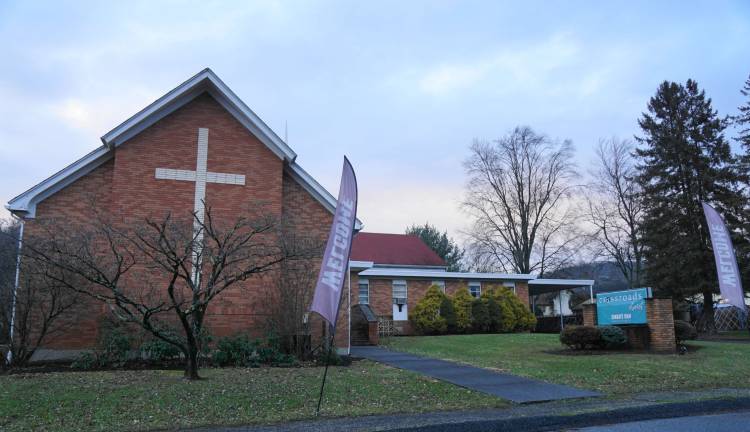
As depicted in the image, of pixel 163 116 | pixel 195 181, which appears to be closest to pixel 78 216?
pixel 195 181

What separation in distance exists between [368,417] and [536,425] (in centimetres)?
248

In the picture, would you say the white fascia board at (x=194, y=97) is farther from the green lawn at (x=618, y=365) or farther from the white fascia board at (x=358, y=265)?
the green lawn at (x=618, y=365)

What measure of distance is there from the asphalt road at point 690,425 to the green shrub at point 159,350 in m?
10.4

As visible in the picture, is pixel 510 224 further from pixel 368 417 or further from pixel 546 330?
pixel 368 417

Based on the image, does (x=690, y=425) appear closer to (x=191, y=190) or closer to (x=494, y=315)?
(x=191, y=190)

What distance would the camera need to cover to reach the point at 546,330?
106 ft

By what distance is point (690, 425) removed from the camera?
26.3ft

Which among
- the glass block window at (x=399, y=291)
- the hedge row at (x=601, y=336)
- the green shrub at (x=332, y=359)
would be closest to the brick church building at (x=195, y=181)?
the green shrub at (x=332, y=359)

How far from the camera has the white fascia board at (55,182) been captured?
1555 centimetres

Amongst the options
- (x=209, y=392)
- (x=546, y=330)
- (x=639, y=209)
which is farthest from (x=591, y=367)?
(x=639, y=209)

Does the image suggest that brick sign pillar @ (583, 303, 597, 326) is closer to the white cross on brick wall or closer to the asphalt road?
the asphalt road

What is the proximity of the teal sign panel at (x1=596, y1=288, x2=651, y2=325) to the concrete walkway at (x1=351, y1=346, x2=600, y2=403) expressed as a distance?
6187 mm

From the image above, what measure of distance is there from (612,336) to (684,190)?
17.2 m

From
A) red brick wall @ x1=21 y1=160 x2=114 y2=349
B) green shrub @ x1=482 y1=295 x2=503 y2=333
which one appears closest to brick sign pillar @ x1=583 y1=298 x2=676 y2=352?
green shrub @ x1=482 y1=295 x2=503 y2=333
